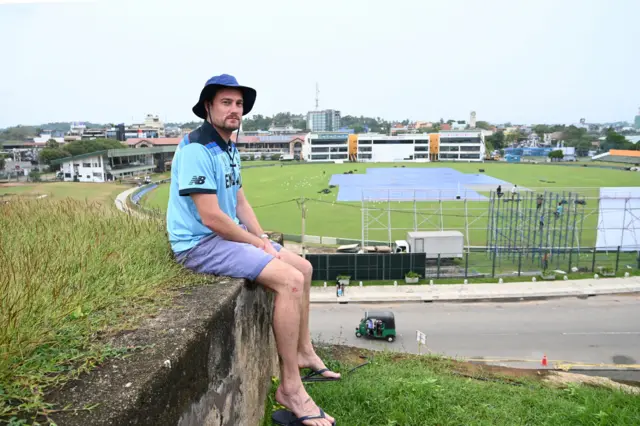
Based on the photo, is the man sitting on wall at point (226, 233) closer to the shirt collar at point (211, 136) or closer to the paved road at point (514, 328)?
the shirt collar at point (211, 136)

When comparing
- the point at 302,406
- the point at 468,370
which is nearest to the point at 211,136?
the point at 302,406

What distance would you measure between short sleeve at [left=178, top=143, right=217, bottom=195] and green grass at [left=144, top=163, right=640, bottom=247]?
10.1 meters

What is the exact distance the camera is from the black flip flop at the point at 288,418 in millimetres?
2484

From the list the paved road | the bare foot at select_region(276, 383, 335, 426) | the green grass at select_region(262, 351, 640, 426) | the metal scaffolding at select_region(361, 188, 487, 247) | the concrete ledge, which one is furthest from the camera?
the metal scaffolding at select_region(361, 188, 487, 247)

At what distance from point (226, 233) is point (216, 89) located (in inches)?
32.7

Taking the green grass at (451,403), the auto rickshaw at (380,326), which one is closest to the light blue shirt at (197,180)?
the green grass at (451,403)

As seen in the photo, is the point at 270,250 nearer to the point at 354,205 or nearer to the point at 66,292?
the point at 66,292

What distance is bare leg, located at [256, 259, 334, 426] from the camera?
2379mm

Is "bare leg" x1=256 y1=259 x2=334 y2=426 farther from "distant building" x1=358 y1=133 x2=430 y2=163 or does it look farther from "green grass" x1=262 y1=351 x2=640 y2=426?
"distant building" x1=358 y1=133 x2=430 y2=163

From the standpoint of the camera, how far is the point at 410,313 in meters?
12.4

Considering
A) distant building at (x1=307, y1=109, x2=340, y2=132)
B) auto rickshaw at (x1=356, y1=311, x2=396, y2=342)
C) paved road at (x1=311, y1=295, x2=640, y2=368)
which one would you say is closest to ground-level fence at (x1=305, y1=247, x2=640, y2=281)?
paved road at (x1=311, y1=295, x2=640, y2=368)

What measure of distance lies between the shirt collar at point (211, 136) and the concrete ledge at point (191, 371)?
0.79 metres

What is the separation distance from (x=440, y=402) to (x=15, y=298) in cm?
264

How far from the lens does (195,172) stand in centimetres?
244
